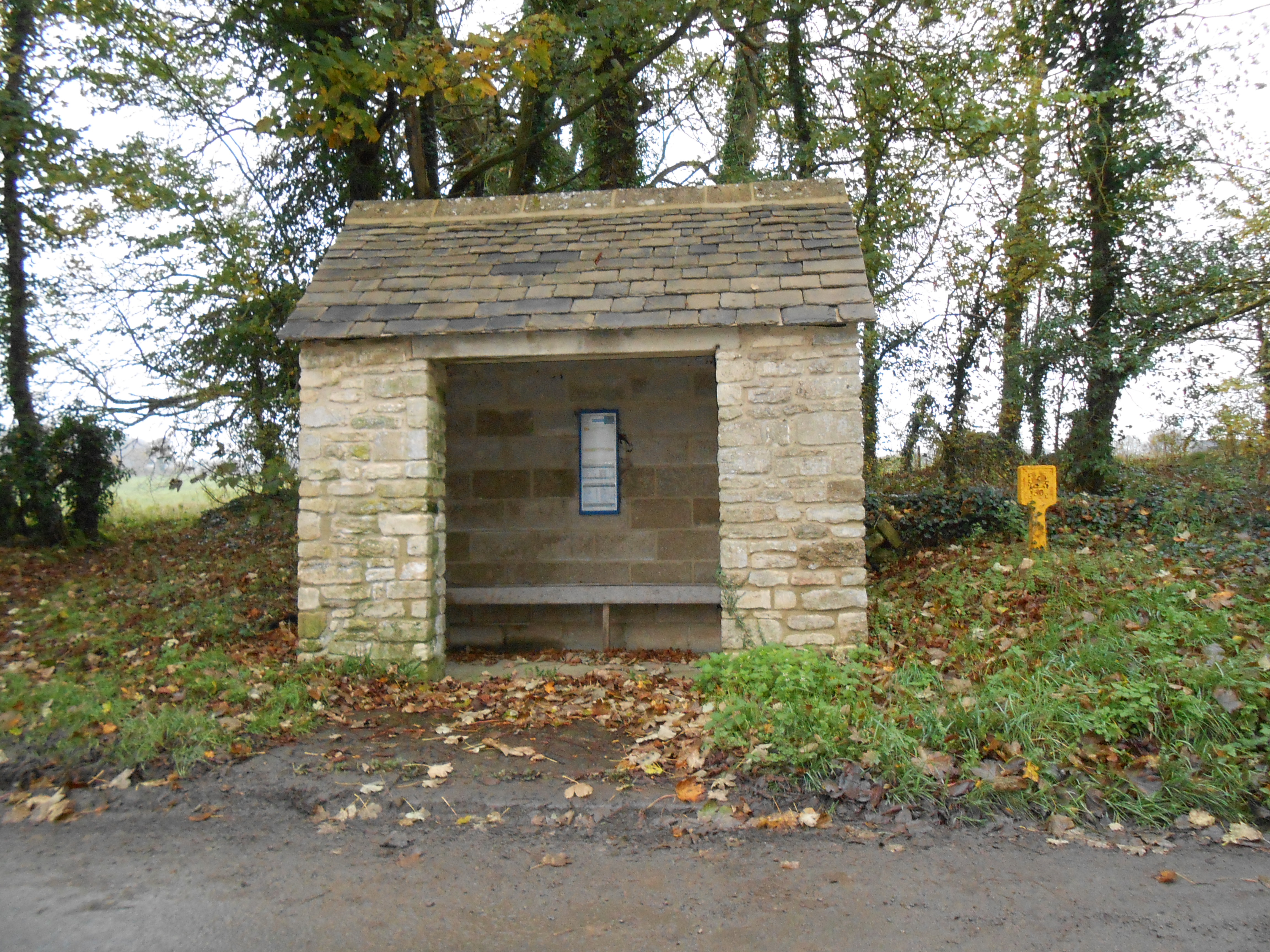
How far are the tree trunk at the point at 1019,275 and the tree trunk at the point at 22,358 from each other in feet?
38.0

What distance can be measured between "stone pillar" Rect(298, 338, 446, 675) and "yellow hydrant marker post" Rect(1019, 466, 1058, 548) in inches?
191

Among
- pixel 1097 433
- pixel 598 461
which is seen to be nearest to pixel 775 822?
pixel 598 461

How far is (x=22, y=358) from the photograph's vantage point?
34.9 ft

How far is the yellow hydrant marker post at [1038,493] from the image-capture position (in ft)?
23.3

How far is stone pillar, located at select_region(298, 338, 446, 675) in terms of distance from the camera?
615 centimetres

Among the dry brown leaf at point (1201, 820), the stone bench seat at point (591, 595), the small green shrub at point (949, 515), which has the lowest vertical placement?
the dry brown leaf at point (1201, 820)

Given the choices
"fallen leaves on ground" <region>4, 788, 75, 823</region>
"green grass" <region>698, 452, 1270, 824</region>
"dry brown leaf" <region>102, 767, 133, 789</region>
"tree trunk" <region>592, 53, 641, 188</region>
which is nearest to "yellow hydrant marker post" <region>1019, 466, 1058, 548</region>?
"green grass" <region>698, 452, 1270, 824</region>

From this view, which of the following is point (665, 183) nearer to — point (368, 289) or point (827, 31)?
point (827, 31)

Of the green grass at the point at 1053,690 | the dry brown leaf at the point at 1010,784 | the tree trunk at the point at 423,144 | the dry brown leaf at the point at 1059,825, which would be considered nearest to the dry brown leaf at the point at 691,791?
the green grass at the point at 1053,690

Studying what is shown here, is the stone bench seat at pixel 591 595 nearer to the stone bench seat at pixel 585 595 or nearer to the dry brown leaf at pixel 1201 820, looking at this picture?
the stone bench seat at pixel 585 595

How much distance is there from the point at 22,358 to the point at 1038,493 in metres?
11.7

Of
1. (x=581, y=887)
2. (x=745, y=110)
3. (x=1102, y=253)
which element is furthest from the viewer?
(x=745, y=110)

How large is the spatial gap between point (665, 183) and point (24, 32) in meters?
8.47

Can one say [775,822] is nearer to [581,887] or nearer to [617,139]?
[581,887]
